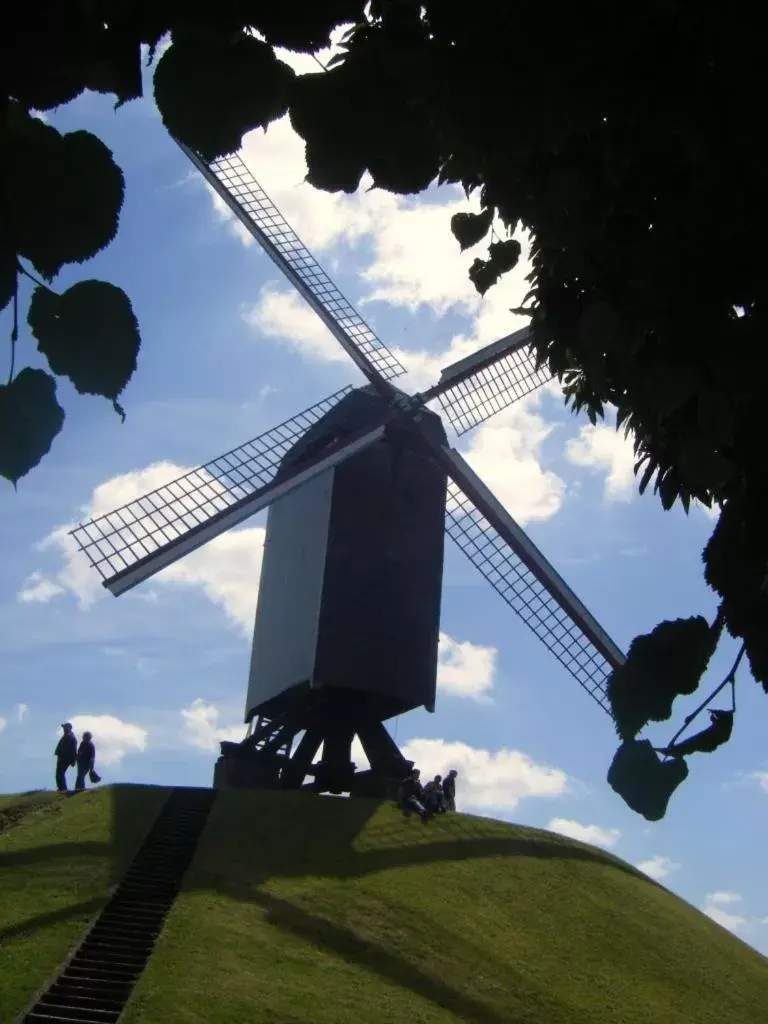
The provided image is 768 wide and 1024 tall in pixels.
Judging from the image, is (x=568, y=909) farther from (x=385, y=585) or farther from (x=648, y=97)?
(x=648, y=97)

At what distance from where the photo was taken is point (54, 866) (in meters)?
18.4

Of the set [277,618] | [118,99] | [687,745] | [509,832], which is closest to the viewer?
[118,99]

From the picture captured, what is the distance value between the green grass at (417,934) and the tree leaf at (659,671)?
12361mm

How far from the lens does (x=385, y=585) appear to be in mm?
24469

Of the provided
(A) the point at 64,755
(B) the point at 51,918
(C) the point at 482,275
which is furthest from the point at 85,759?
(C) the point at 482,275

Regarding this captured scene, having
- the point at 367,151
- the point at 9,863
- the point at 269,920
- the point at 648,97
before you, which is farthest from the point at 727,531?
the point at 9,863

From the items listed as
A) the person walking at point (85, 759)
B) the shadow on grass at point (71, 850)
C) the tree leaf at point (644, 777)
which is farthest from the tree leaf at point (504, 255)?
the person walking at point (85, 759)

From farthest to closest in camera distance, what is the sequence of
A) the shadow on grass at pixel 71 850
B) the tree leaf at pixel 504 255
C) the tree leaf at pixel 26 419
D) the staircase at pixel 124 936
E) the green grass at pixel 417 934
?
the shadow on grass at pixel 71 850 < the green grass at pixel 417 934 < the staircase at pixel 124 936 < the tree leaf at pixel 504 255 < the tree leaf at pixel 26 419

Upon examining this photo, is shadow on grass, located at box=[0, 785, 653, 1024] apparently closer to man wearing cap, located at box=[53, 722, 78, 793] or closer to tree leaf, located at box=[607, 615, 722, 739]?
man wearing cap, located at box=[53, 722, 78, 793]

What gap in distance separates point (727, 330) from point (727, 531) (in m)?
0.45

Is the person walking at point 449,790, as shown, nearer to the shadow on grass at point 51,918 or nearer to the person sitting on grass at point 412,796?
the person sitting on grass at point 412,796

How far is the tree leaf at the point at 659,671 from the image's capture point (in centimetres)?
207

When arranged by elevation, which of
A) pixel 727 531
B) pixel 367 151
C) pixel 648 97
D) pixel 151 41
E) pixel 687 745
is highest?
pixel 648 97

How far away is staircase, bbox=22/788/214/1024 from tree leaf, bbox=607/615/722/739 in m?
12.7
